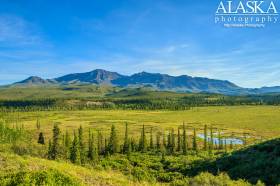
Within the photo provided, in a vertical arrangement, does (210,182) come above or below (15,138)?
above

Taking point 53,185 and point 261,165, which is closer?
point 53,185

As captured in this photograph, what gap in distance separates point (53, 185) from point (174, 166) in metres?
69.0

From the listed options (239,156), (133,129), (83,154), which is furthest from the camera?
(133,129)

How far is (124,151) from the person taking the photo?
4582 inches

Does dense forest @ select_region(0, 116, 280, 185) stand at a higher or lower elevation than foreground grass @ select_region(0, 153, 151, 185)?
lower

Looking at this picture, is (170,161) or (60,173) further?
(170,161)

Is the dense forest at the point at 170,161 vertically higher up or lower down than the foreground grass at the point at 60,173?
lower down

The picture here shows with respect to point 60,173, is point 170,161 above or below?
below

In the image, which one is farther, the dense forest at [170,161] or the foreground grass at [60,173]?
the dense forest at [170,161]

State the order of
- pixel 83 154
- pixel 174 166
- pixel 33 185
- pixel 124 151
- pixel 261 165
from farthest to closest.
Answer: pixel 124 151 < pixel 83 154 < pixel 174 166 < pixel 261 165 < pixel 33 185

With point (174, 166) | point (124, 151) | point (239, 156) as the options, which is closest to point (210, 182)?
point (239, 156)

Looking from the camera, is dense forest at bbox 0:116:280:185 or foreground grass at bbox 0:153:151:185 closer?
foreground grass at bbox 0:153:151:185

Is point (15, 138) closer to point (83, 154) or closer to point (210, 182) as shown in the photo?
point (83, 154)

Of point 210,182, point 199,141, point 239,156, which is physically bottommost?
point 199,141
